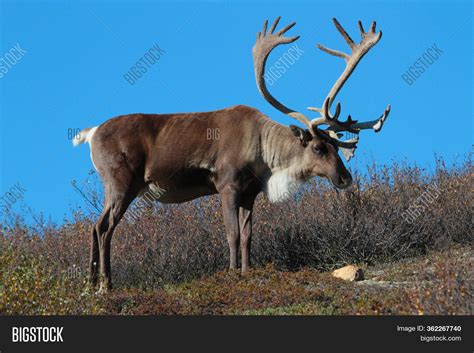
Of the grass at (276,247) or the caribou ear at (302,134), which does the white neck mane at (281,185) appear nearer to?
the caribou ear at (302,134)

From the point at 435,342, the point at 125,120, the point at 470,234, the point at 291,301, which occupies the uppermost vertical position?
the point at 125,120

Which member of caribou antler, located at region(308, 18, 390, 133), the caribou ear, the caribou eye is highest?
caribou antler, located at region(308, 18, 390, 133)

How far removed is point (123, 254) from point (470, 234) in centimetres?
580

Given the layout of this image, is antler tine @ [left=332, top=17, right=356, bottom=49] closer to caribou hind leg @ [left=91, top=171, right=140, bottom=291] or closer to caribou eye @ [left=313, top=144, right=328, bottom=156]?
caribou eye @ [left=313, top=144, right=328, bottom=156]

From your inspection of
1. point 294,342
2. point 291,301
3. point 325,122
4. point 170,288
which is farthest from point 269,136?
point 294,342

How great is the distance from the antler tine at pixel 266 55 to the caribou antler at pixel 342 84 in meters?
0.44

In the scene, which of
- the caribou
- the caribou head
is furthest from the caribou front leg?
the caribou head

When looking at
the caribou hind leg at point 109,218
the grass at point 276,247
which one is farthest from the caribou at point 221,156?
the grass at point 276,247

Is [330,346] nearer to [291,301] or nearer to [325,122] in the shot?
[291,301]

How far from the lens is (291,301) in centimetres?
869

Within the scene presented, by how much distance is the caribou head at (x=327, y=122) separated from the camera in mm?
11375

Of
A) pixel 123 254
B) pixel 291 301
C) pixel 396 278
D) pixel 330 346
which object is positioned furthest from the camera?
pixel 123 254

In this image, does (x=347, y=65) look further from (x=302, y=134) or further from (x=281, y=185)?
(x=281, y=185)

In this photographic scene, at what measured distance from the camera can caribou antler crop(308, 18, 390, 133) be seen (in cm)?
1149
